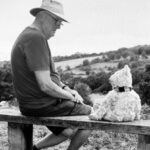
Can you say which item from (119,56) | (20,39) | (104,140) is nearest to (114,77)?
(20,39)

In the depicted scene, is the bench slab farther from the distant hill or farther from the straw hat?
the distant hill

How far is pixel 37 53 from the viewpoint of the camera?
4.42 meters

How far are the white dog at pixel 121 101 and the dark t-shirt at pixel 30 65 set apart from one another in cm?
66

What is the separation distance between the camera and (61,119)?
4621 millimetres

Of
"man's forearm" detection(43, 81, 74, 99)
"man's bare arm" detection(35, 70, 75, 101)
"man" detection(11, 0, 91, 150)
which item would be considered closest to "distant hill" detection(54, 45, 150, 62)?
"man" detection(11, 0, 91, 150)

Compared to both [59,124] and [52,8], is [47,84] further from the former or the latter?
[52,8]

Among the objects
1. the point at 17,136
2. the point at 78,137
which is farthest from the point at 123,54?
the point at 78,137

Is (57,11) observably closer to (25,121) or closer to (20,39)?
(20,39)

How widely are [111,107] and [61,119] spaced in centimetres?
57

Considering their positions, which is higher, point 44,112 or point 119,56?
point 44,112

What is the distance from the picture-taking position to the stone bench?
14.2 feet

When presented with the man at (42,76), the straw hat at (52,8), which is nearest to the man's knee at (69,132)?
the man at (42,76)

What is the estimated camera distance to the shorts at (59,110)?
4.70 metres

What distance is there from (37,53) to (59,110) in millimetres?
729
